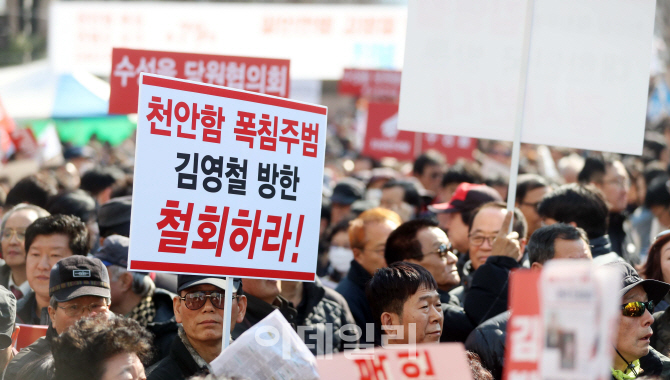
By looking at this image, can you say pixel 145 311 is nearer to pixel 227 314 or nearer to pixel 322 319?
pixel 322 319

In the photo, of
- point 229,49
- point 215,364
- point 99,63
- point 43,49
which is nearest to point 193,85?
point 215,364

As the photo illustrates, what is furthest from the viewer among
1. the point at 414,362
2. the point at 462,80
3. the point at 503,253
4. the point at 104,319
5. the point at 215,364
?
the point at 462,80

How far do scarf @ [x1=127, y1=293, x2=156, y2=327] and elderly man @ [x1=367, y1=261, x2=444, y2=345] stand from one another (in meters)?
1.48

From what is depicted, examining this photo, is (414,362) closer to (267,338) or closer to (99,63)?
(267,338)

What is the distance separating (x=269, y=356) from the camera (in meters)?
2.65

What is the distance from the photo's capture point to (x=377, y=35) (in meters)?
17.0

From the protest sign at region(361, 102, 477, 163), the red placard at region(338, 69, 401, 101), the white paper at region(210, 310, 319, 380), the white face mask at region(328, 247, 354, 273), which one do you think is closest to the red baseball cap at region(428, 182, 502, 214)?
the white face mask at region(328, 247, 354, 273)

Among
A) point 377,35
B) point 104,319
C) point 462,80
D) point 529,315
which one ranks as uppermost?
point 377,35

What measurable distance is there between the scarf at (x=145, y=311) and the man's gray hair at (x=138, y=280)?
4 centimetres

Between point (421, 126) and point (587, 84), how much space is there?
97 centimetres

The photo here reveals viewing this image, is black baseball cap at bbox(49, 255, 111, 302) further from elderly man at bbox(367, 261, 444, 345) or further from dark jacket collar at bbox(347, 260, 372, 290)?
dark jacket collar at bbox(347, 260, 372, 290)

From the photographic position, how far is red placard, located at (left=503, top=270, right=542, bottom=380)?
1.69 meters

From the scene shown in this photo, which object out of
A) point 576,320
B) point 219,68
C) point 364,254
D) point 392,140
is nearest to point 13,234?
point 219,68

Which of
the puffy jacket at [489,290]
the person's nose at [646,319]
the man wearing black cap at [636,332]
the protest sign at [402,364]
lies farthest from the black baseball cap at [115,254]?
the person's nose at [646,319]
